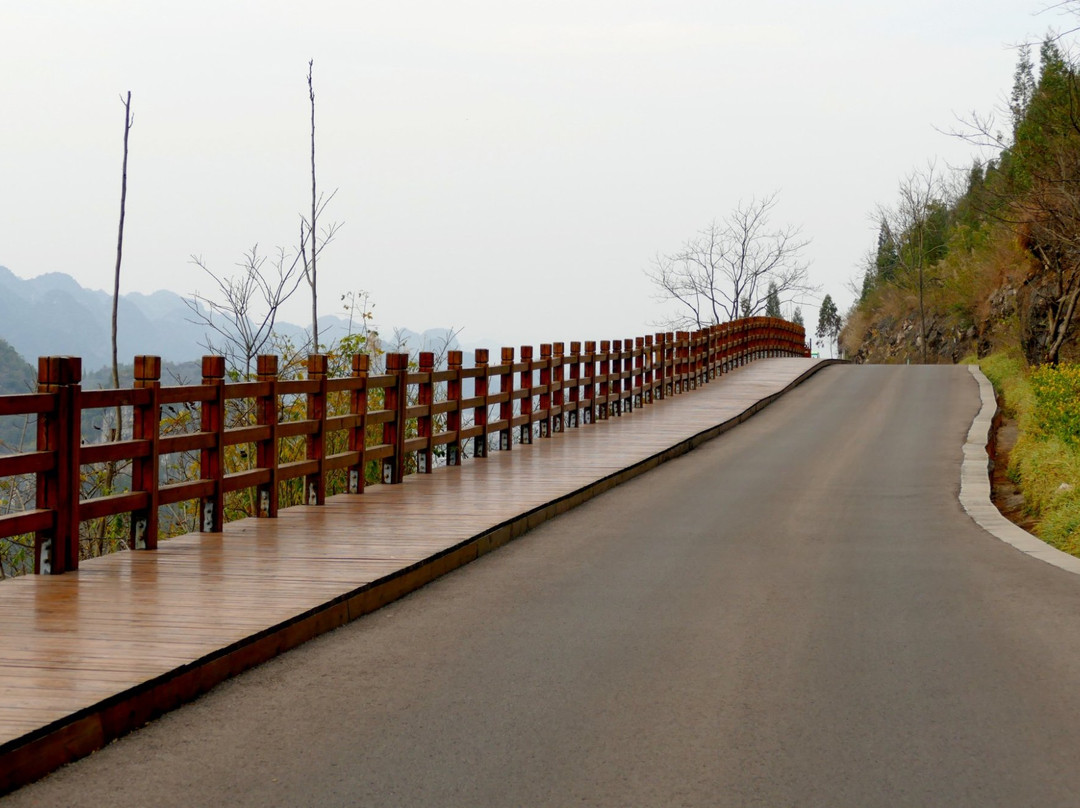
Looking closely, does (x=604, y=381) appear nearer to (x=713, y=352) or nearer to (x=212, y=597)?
(x=713, y=352)

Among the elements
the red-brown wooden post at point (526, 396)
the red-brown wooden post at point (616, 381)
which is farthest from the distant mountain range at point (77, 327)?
the red-brown wooden post at point (526, 396)

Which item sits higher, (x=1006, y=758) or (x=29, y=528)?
(x=29, y=528)

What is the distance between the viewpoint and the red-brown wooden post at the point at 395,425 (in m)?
14.1

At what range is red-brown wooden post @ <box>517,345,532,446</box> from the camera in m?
19.9

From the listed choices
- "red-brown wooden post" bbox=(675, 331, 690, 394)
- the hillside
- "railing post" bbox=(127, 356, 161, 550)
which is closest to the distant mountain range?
the hillside

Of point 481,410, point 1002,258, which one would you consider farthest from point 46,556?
point 1002,258

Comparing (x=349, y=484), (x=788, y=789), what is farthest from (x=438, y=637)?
(x=349, y=484)

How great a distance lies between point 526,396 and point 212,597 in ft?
42.4

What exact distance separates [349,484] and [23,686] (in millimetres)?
8047

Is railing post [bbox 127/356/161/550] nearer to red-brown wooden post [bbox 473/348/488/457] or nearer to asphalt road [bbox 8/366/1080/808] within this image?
asphalt road [bbox 8/366/1080/808]

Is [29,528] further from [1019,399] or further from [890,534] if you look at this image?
[1019,399]

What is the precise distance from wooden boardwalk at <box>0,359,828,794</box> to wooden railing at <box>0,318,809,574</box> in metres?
0.32

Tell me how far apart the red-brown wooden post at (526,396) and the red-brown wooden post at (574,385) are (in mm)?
2446

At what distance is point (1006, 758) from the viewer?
15.9 ft
